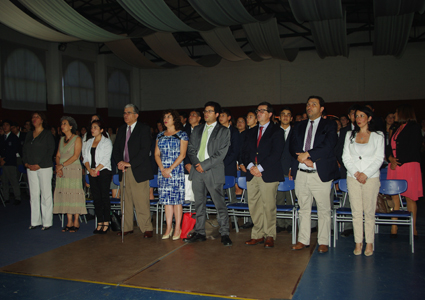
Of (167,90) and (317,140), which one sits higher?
(167,90)

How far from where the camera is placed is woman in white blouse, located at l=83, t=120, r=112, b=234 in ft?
16.3

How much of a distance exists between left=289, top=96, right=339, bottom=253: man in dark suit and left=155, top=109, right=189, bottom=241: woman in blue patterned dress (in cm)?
140

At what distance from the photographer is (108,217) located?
5066 millimetres

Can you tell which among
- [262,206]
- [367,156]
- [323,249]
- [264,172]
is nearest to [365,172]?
[367,156]

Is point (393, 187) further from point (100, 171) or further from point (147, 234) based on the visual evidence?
point (100, 171)

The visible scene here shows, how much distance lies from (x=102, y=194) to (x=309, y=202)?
2.73 meters


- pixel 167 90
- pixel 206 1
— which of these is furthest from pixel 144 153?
pixel 167 90

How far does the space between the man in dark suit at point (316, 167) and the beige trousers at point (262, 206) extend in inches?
11.8

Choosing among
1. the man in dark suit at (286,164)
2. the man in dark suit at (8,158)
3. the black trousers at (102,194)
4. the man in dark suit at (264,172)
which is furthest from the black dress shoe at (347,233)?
the man in dark suit at (8,158)

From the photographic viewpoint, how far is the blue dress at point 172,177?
4582 mm

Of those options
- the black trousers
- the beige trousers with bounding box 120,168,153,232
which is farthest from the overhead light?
the beige trousers with bounding box 120,168,153,232

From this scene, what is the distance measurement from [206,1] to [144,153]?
3711 millimetres

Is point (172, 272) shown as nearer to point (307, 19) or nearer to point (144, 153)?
point (144, 153)

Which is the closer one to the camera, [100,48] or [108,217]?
[108,217]
